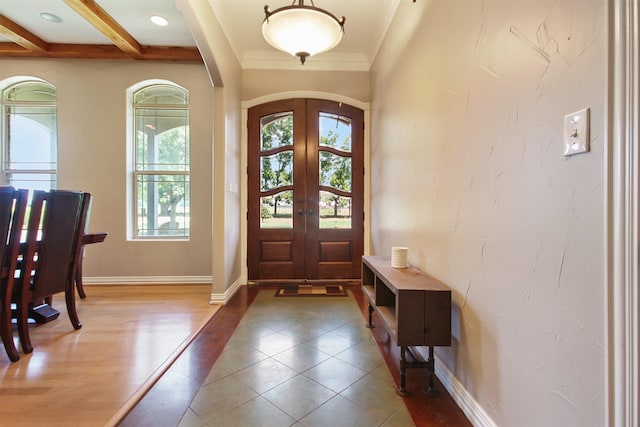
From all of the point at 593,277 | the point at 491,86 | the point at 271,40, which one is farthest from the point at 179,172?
the point at 593,277

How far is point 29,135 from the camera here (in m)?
3.91

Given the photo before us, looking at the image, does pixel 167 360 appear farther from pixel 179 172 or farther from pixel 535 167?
pixel 179 172

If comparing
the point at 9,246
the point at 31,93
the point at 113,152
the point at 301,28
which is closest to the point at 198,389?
the point at 9,246

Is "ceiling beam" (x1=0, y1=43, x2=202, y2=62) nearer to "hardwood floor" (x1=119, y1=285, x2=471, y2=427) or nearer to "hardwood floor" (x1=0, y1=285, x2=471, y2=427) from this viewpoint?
"hardwood floor" (x1=0, y1=285, x2=471, y2=427)

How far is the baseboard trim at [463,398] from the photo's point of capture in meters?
1.29

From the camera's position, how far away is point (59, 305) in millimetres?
3045

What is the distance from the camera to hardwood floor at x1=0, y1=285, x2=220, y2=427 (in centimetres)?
148

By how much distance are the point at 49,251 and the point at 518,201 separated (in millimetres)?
2927

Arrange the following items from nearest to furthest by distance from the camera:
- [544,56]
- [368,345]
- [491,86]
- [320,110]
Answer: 1. [544,56]
2. [491,86]
3. [368,345]
4. [320,110]

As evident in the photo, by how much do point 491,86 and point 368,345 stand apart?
5.85 ft

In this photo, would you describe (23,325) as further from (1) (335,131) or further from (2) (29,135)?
(1) (335,131)

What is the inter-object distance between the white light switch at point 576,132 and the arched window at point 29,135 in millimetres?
5176

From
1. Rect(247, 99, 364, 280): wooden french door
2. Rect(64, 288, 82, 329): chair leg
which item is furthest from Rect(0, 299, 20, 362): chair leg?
Rect(247, 99, 364, 280): wooden french door

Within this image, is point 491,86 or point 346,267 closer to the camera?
point 491,86
